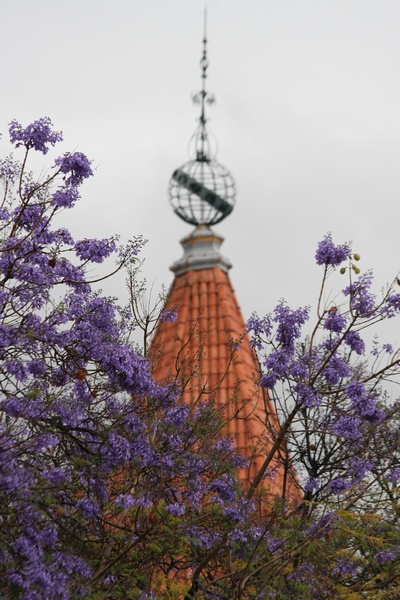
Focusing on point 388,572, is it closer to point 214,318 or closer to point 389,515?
point 389,515

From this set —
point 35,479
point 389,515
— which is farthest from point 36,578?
point 389,515

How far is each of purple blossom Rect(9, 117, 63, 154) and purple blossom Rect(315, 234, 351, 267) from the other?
2.84 metres

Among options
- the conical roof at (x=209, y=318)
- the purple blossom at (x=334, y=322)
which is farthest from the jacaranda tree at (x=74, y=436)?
the conical roof at (x=209, y=318)

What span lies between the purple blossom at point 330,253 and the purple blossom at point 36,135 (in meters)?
2.84

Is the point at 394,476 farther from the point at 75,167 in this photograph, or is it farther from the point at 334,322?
the point at 75,167

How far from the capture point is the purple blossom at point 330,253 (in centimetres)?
852

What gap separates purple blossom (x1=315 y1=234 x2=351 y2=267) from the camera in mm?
8516

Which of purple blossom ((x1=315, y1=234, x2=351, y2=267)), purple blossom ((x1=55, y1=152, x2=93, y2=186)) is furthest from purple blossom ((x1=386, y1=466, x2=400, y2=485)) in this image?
purple blossom ((x1=55, y1=152, x2=93, y2=186))

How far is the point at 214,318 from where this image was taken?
22359 millimetres

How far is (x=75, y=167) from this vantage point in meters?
7.75

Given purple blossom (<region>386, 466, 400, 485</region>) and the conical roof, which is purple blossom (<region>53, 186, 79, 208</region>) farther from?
the conical roof

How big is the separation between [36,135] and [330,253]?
10.2ft

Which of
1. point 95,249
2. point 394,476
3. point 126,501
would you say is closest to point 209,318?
point 394,476

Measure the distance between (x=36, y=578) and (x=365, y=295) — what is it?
14.4 feet
